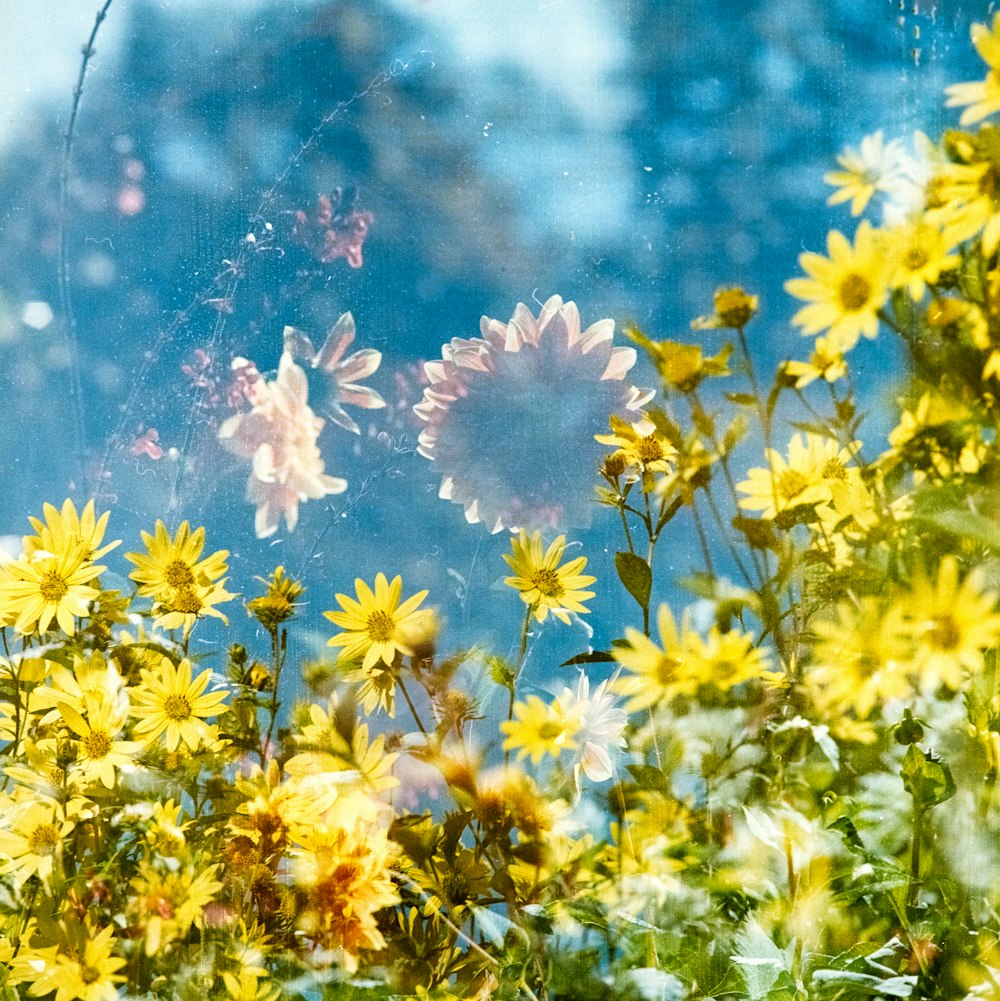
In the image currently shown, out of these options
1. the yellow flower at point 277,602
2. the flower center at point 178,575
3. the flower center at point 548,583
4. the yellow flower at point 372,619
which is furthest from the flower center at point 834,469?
the flower center at point 178,575

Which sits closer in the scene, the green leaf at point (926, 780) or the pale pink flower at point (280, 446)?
the green leaf at point (926, 780)

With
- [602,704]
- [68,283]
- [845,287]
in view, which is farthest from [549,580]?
[68,283]

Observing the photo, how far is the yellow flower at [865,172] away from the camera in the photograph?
2.19ft

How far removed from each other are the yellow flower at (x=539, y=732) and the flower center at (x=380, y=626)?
4.9 inches

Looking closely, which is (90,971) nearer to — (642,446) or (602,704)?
(602,704)

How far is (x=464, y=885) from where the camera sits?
72cm

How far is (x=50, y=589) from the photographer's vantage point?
85 cm

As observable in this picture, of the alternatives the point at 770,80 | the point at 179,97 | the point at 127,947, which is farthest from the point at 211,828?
the point at 770,80

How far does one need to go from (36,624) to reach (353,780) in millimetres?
347

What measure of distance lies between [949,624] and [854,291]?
226mm

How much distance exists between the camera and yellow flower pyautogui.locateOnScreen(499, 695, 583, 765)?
73 centimetres

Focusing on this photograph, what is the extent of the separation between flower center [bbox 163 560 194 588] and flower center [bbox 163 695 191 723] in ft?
0.32

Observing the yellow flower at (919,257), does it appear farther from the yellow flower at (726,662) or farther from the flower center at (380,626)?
the flower center at (380,626)

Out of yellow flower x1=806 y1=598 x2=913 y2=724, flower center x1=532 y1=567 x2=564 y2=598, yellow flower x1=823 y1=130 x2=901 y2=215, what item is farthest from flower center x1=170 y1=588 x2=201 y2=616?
yellow flower x1=823 y1=130 x2=901 y2=215
